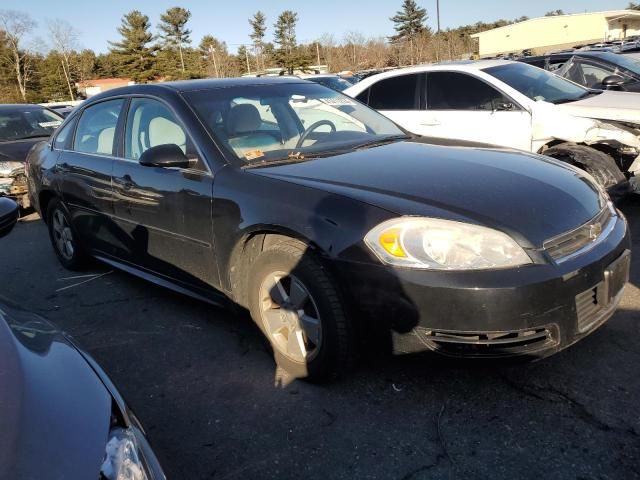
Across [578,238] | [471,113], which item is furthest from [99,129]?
[471,113]

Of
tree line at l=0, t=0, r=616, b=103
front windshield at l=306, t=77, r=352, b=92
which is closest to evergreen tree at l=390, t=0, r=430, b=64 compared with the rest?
tree line at l=0, t=0, r=616, b=103

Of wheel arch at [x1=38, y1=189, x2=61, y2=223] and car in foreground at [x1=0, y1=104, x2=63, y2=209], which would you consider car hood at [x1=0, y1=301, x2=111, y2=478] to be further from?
car in foreground at [x1=0, y1=104, x2=63, y2=209]

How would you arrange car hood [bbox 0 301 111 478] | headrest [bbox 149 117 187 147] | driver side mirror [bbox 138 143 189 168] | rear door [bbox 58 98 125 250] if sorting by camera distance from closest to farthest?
car hood [bbox 0 301 111 478] → driver side mirror [bbox 138 143 189 168] → headrest [bbox 149 117 187 147] → rear door [bbox 58 98 125 250]

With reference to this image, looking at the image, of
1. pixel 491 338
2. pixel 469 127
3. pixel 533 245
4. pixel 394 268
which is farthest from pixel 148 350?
pixel 469 127

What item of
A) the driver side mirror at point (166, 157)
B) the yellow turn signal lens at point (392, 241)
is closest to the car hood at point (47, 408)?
the yellow turn signal lens at point (392, 241)

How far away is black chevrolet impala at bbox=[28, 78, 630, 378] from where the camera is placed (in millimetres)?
2389

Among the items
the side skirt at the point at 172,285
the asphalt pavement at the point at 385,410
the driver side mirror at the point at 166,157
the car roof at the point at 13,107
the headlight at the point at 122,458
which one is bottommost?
the asphalt pavement at the point at 385,410

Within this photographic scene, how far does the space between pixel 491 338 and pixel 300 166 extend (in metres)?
1.41

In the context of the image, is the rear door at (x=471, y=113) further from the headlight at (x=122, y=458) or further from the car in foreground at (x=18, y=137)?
the car in foreground at (x=18, y=137)

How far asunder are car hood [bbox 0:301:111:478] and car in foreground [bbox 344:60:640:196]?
4.96m

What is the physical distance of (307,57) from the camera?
64.3 meters

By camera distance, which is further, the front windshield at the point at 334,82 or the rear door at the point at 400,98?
the front windshield at the point at 334,82

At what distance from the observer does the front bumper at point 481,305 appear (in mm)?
2316

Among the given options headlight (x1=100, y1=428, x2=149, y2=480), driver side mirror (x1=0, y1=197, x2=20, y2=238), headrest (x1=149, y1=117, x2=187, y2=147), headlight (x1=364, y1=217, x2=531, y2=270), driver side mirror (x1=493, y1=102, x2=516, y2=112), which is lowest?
headlight (x1=100, y1=428, x2=149, y2=480)
